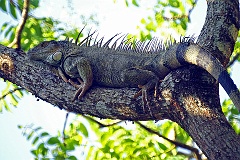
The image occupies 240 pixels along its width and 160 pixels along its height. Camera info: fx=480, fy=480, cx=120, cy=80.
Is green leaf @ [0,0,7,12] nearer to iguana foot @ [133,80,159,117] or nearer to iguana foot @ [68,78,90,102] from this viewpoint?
iguana foot @ [68,78,90,102]

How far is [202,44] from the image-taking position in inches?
149

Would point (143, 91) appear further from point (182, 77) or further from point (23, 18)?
point (23, 18)

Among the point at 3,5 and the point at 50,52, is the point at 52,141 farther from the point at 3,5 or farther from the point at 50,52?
the point at 3,5

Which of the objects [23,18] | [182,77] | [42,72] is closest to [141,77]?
[182,77]

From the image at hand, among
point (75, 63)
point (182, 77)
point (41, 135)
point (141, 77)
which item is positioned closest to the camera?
point (182, 77)

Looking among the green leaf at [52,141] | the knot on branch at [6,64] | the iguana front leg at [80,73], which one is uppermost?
the knot on branch at [6,64]

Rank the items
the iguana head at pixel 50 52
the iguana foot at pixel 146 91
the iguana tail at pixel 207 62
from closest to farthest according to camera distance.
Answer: the iguana tail at pixel 207 62
the iguana foot at pixel 146 91
the iguana head at pixel 50 52

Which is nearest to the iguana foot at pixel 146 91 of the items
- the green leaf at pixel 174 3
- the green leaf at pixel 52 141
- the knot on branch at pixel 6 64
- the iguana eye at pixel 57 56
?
the iguana eye at pixel 57 56

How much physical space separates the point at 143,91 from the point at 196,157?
5.95ft

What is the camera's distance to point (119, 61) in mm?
4496

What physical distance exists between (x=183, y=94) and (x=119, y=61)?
3.85 feet

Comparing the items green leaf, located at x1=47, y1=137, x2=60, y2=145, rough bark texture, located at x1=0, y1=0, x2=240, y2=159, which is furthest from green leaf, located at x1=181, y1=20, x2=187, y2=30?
green leaf, located at x1=47, y1=137, x2=60, y2=145

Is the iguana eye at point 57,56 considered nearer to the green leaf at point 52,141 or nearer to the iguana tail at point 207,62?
the green leaf at point 52,141

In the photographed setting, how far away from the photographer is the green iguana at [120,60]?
3703 millimetres
